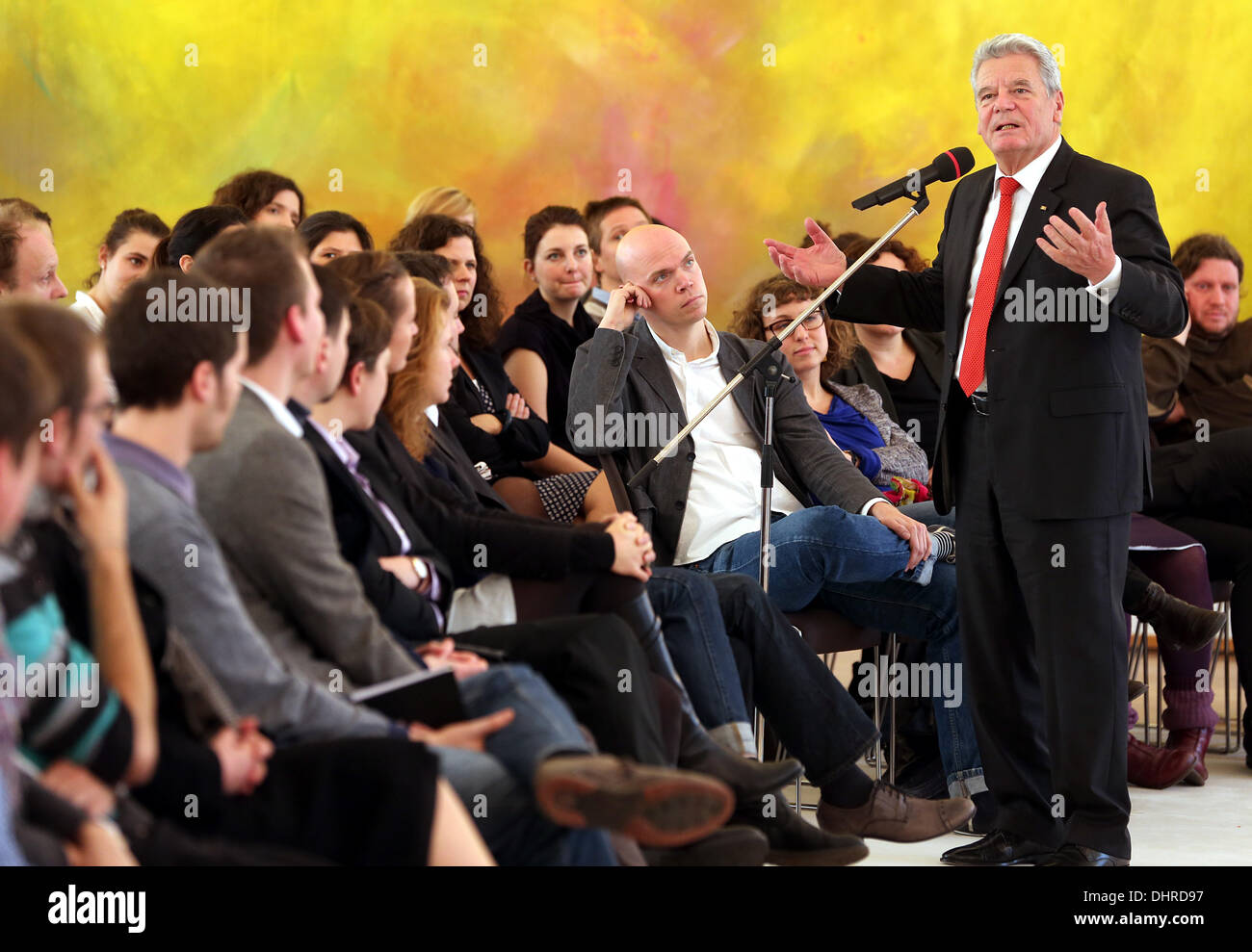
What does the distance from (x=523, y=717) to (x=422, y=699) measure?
0.14m

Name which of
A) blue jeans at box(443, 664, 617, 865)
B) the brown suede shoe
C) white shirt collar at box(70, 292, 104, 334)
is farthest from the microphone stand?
white shirt collar at box(70, 292, 104, 334)

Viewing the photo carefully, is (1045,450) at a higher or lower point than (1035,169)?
lower

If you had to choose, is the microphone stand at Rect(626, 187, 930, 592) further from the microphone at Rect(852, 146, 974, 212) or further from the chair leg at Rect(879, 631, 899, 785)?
the chair leg at Rect(879, 631, 899, 785)

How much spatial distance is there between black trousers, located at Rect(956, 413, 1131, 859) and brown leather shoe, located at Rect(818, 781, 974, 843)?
0.15 metres

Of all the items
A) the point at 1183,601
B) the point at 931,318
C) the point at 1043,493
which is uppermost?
the point at 931,318

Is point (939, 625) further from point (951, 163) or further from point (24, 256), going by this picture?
point (24, 256)

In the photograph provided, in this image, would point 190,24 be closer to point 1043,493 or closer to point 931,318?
point 931,318

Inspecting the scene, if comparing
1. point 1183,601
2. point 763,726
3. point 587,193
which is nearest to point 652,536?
point 763,726

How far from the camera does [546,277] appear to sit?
14.9 feet

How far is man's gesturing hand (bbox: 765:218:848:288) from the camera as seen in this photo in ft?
10.8

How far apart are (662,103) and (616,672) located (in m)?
3.80

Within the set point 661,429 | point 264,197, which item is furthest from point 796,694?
point 264,197

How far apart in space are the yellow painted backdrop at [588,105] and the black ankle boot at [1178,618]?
2337 millimetres

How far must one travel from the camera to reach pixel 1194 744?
4.15m
